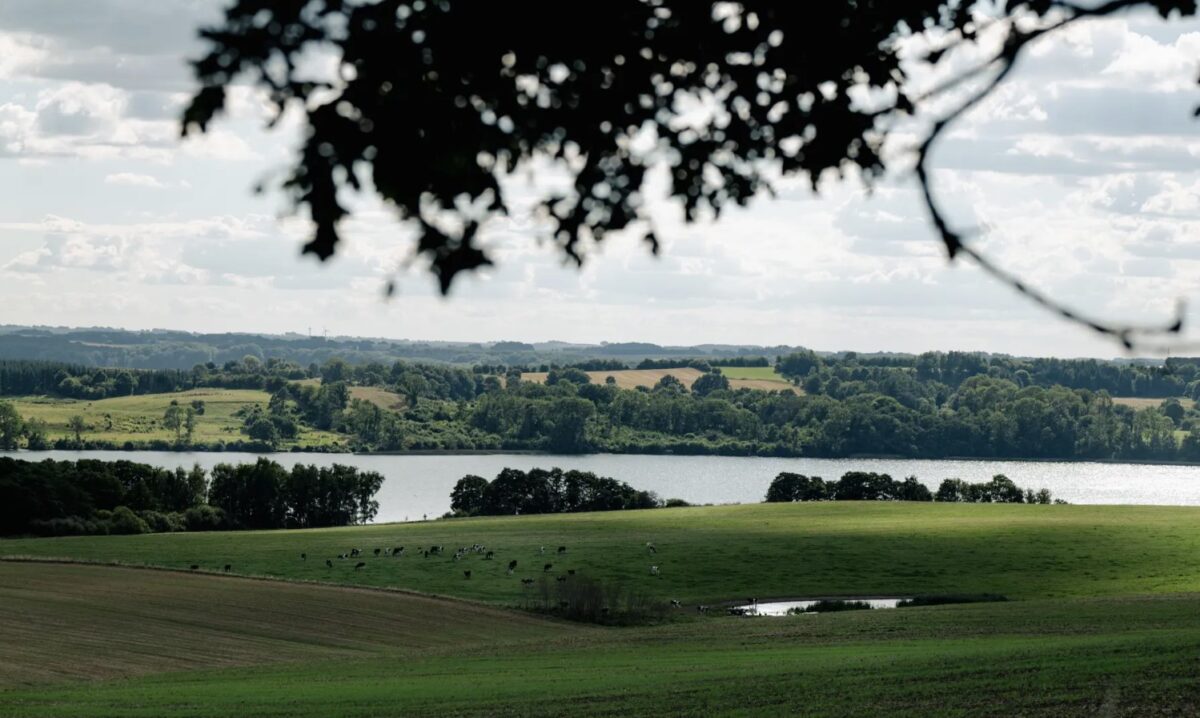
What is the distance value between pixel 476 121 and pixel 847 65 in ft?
9.34

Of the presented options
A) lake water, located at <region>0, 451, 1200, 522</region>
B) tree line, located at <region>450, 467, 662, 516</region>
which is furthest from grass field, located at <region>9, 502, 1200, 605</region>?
lake water, located at <region>0, 451, 1200, 522</region>

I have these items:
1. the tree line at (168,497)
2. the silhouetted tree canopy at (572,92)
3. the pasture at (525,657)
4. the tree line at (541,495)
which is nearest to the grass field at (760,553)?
the tree line at (168,497)

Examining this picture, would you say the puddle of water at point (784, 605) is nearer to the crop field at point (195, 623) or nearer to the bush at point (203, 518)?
the crop field at point (195, 623)

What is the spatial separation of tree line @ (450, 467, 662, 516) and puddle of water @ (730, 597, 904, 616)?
2175 inches

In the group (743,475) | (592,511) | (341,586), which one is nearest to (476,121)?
(341,586)

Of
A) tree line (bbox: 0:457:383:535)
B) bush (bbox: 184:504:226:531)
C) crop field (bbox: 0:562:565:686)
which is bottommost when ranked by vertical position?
bush (bbox: 184:504:226:531)

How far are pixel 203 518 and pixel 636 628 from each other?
61046 millimetres

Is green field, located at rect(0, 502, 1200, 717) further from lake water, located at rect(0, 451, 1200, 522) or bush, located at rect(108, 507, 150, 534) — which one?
lake water, located at rect(0, 451, 1200, 522)

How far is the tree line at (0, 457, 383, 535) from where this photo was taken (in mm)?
85938

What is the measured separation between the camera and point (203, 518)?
332ft

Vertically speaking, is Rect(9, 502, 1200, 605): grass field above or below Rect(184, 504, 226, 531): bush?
above

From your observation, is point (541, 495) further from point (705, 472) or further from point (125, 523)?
point (705, 472)

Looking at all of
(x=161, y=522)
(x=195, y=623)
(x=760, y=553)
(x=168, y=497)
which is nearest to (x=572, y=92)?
(x=195, y=623)

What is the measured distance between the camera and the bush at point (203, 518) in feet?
329
